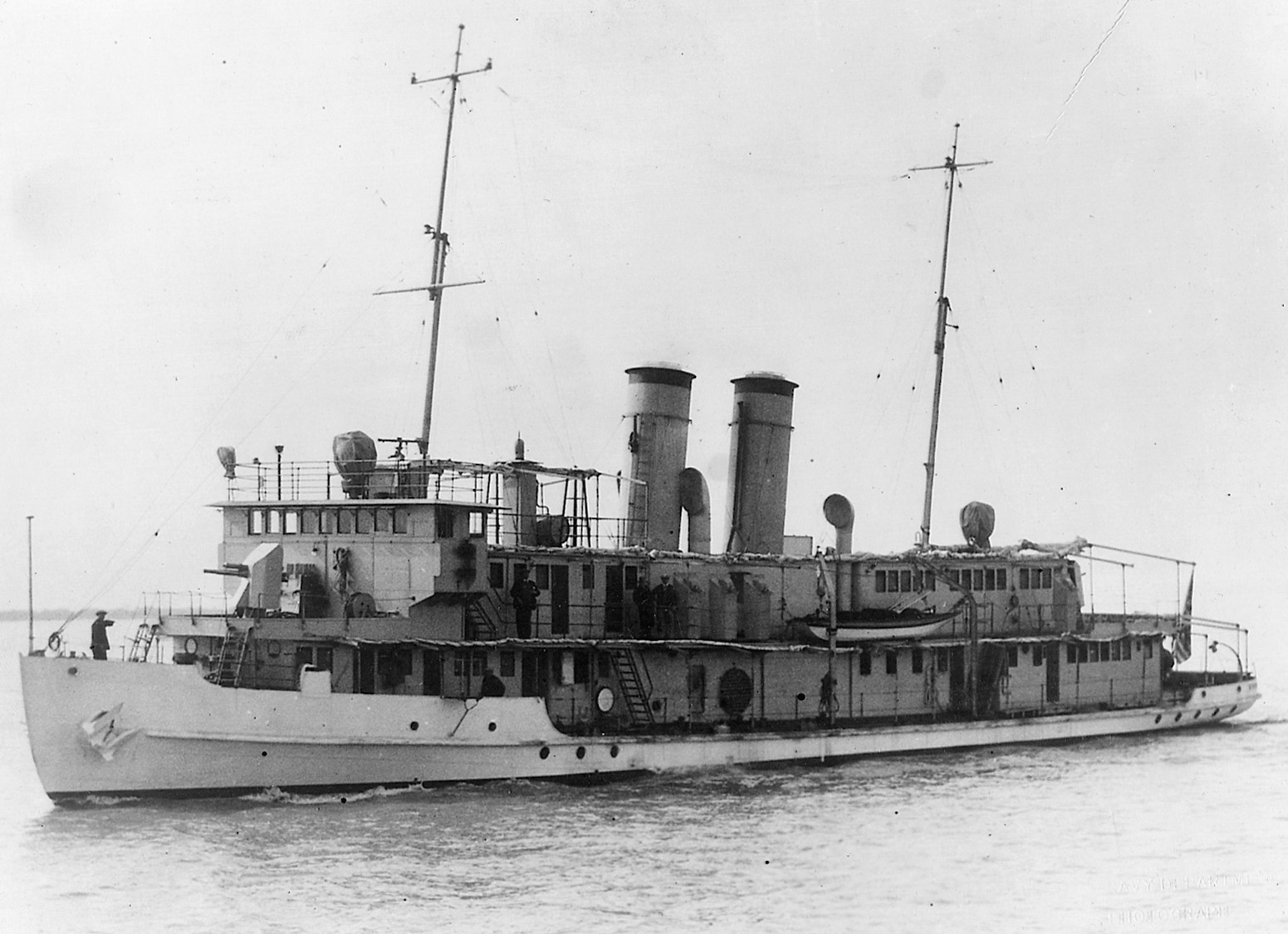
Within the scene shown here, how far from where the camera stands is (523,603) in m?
22.1

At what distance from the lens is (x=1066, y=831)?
18.4 meters

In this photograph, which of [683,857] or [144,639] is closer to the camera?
[683,857]

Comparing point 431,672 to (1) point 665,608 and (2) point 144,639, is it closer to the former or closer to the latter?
(2) point 144,639

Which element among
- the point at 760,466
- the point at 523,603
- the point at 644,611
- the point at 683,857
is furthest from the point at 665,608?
the point at 683,857

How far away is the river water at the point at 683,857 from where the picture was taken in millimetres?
13891

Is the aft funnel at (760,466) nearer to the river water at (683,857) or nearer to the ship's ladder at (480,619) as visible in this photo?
the river water at (683,857)

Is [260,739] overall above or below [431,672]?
below

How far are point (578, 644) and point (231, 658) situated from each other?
532 cm

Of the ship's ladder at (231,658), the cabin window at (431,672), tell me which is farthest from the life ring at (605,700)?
the ship's ladder at (231,658)

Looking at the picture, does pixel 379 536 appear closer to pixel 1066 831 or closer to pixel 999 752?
pixel 1066 831

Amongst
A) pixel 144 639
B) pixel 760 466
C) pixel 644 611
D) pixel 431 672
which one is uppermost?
pixel 760 466

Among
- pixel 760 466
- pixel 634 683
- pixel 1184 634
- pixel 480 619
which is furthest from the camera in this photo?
pixel 1184 634

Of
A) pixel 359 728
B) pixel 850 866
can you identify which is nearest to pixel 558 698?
pixel 359 728

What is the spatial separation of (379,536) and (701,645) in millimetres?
5837
